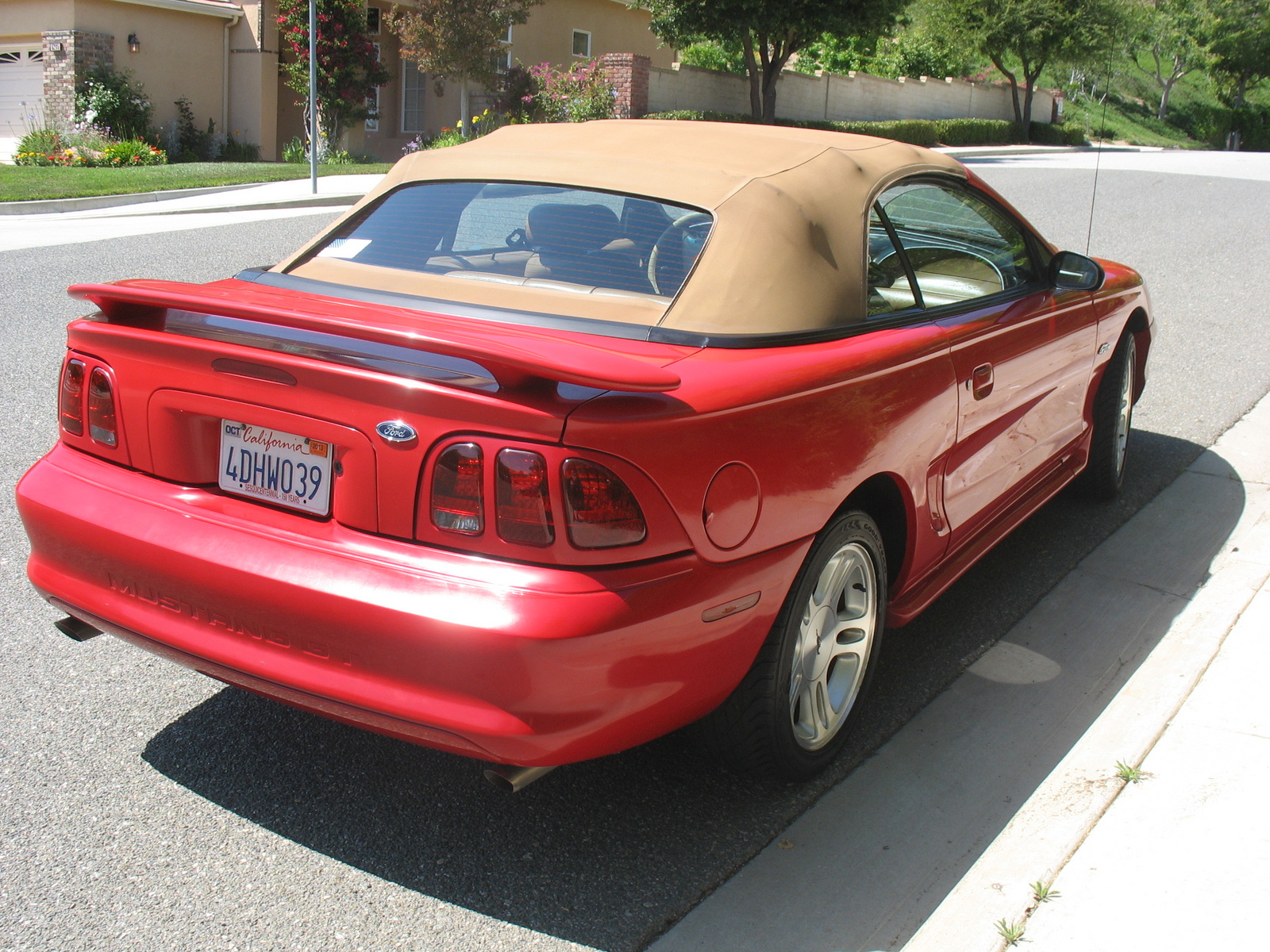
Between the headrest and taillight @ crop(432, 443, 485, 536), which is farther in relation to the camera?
the headrest

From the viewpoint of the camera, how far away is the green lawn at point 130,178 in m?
15.5

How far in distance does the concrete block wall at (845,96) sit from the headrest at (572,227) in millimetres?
23952

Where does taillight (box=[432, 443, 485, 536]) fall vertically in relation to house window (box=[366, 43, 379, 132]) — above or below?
below

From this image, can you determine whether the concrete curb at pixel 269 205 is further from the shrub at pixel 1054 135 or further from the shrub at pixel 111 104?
the shrub at pixel 1054 135

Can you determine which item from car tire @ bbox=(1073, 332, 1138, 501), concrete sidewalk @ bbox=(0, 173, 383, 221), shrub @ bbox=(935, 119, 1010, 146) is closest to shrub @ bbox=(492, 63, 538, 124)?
concrete sidewalk @ bbox=(0, 173, 383, 221)

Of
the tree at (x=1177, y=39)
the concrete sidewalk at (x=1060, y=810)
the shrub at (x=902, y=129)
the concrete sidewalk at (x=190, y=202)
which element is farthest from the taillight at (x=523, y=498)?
the tree at (x=1177, y=39)

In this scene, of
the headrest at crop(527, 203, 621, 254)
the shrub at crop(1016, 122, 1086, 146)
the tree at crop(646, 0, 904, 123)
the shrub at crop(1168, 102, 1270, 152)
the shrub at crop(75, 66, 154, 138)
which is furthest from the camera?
the shrub at crop(1168, 102, 1270, 152)

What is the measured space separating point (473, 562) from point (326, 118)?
2319 centimetres

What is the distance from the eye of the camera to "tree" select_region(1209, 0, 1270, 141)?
201 ft

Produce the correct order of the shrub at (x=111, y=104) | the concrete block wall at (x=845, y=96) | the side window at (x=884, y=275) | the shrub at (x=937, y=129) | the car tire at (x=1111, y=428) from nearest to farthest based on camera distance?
1. the side window at (x=884, y=275)
2. the car tire at (x=1111, y=428)
3. the shrub at (x=111, y=104)
4. the concrete block wall at (x=845, y=96)
5. the shrub at (x=937, y=129)

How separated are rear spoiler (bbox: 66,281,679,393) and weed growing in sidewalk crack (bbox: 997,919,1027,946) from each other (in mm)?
1394

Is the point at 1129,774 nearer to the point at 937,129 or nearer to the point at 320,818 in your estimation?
the point at 320,818

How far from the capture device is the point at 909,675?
3.66 meters

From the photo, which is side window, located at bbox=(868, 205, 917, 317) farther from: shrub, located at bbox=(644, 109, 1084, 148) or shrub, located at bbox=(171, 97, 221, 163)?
shrub, located at bbox=(171, 97, 221, 163)
